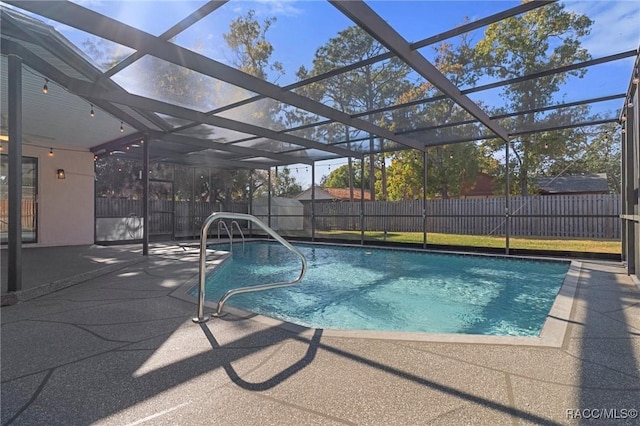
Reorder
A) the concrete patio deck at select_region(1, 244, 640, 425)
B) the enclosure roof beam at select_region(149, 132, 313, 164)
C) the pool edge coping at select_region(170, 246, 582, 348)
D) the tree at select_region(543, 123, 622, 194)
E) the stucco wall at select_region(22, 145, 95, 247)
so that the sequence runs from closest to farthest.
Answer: the concrete patio deck at select_region(1, 244, 640, 425) → the pool edge coping at select_region(170, 246, 582, 348) → the enclosure roof beam at select_region(149, 132, 313, 164) → the stucco wall at select_region(22, 145, 95, 247) → the tree at select_region(543, 123, 622, 194)

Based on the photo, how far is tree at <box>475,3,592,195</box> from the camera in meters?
4.51

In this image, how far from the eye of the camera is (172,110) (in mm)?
5699

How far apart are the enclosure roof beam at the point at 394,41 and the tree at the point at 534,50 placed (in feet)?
1.77

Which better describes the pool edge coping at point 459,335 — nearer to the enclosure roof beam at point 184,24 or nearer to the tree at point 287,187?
the enclosure roof beam at point 184,24

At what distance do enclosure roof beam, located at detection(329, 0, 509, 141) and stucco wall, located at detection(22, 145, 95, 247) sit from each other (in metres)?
7.77

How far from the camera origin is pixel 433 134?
25.3 ft

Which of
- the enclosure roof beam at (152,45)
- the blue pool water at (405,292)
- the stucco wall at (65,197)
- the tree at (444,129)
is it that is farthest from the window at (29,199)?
the tree at (444,129)

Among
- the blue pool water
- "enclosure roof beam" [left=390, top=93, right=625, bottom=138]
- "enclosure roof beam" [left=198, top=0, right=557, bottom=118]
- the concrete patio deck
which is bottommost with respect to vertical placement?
the blue pool water

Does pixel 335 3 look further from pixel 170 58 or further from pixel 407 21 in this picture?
pixel 170 58

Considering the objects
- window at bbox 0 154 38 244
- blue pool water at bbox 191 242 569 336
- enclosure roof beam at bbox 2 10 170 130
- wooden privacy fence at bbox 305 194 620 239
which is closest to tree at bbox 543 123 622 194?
wooden privacy fence at bbox 305 194 620 239

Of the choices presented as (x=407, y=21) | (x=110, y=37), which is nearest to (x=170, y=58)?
(x=110, y=37)

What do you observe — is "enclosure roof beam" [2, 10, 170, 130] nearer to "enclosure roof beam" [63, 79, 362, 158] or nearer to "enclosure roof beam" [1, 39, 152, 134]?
"enclosure roof beam" [1, 39, 152, 134]

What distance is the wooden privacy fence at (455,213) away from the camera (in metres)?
10.3

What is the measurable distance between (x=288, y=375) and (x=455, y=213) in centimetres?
1185
